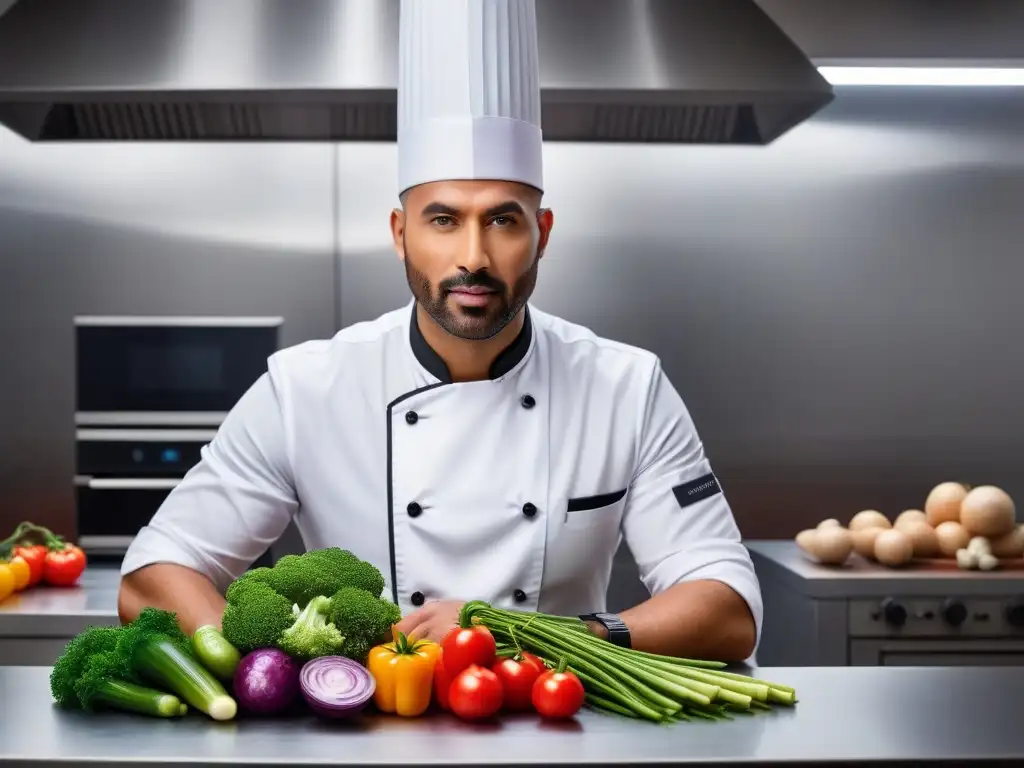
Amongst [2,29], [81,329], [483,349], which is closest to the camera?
[483,349]

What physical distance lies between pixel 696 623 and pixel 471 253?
560 mm

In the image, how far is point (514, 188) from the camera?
166 cm

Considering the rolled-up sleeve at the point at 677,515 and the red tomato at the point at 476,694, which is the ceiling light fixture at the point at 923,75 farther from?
the red tomato at the point at 476,694

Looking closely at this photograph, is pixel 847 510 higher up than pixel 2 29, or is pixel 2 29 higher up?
pixel 2 29

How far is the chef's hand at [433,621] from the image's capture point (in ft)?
4.62

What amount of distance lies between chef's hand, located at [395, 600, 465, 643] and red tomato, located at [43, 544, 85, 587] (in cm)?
157

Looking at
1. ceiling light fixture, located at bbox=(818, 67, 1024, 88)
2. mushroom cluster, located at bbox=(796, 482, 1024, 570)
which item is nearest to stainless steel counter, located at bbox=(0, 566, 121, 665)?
mushroom cluster, located at bbox=(796, 482, 1024, 570)

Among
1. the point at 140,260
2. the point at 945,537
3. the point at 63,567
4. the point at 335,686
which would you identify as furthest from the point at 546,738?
the point at 140,260

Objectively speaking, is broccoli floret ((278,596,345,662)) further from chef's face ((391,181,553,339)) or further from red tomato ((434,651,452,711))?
chef's face ((391,181,553,339))

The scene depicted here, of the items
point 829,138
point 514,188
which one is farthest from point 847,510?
point 514,188

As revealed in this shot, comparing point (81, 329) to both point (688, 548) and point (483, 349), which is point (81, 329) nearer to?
point (483, 349)

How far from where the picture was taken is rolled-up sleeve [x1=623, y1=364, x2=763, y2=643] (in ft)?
5.49

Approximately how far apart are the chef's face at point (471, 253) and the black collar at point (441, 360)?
0.73ft

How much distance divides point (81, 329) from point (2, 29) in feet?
3.17
